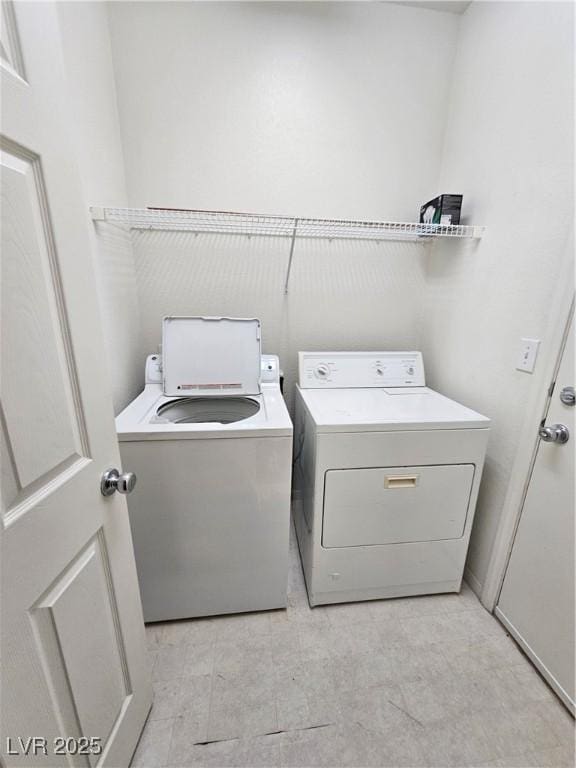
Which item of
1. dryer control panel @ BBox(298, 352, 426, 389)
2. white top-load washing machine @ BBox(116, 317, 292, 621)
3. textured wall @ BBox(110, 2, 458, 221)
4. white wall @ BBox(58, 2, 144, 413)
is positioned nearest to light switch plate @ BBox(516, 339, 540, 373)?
dryer control panel @ BBox(298, 352, 426, 389)

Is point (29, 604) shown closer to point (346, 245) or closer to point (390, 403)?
point (390, 403)

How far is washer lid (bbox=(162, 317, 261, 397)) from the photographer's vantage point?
1.76m

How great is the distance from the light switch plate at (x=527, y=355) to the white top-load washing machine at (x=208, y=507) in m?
1.06

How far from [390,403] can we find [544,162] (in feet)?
3.88

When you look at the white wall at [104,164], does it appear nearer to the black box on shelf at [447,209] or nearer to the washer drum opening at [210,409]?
the washer drum opening at [210,409]

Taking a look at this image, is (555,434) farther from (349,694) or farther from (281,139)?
(281,139)

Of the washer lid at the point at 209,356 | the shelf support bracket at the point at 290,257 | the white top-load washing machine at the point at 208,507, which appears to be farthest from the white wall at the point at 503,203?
the washer lid at the point at 209,356

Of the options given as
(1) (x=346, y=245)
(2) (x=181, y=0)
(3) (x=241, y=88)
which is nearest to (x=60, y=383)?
(1) (x=346, y=245)

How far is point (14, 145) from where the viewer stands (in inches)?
22.0

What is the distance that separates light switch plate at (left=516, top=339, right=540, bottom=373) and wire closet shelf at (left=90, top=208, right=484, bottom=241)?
646 millimetres

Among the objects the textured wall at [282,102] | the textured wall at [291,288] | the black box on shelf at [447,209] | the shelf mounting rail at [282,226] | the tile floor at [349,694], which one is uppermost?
the textured wall at [282,102]

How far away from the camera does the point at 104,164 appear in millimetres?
1518

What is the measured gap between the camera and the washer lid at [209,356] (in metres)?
1.76

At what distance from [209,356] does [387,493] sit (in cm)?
116
